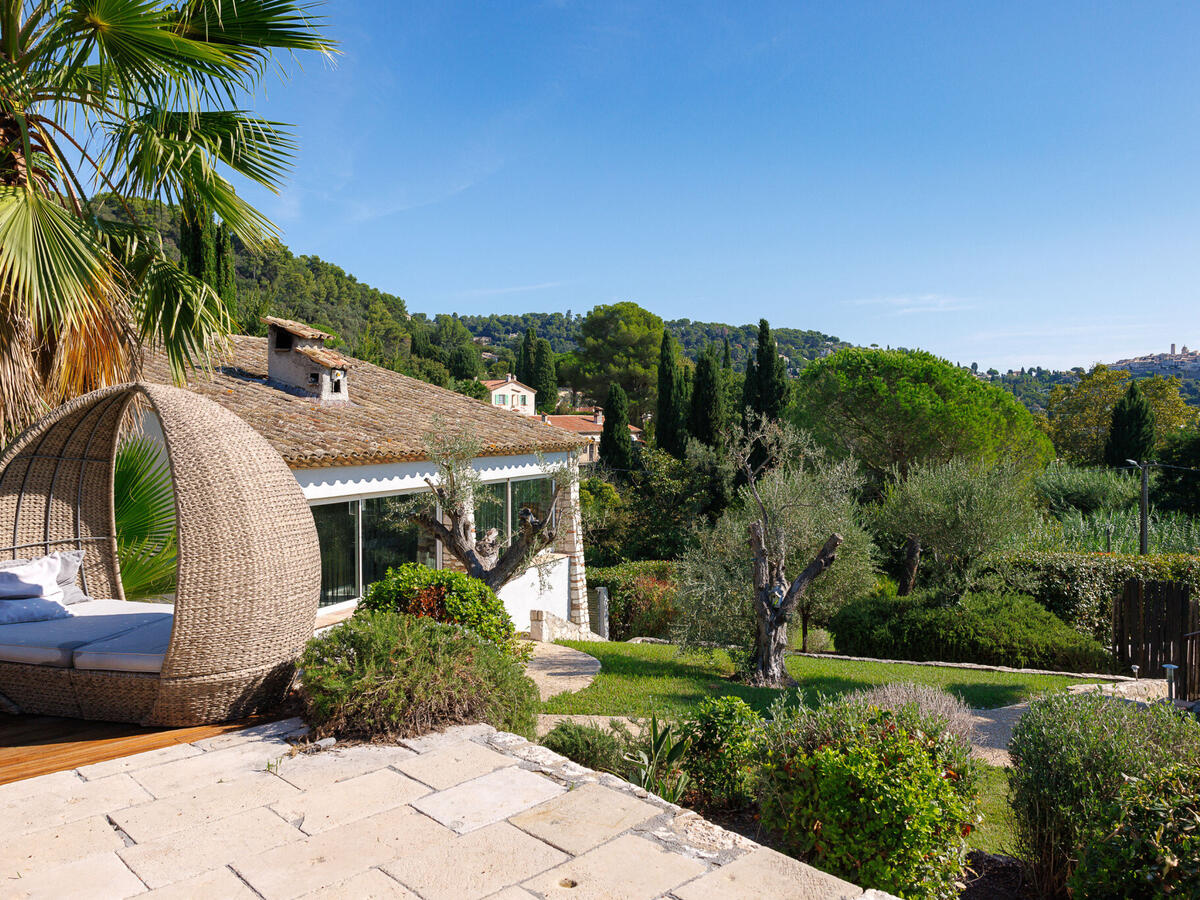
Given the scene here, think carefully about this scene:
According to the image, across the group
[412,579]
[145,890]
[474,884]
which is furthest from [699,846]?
[412,579]

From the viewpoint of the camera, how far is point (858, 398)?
2825 cm

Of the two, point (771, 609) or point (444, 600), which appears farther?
point (771, 609)

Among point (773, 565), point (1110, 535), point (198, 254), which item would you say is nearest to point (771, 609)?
point (773, 565)

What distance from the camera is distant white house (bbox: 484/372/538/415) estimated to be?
1997 inches

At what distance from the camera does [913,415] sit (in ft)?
87.8

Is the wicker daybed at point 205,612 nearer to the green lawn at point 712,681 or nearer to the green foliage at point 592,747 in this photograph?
the green foliage at point 592,747

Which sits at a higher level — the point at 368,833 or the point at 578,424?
the point at 578,424

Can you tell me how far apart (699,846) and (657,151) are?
50.7 feet

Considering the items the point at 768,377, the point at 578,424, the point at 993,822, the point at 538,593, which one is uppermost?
the point at 768,377

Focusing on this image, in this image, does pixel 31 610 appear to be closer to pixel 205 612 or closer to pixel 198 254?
pixel 205 612

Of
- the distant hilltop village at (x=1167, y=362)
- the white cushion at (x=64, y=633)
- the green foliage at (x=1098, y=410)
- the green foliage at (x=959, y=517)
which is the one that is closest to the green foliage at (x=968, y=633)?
the green foliage at (x=959, y=517)

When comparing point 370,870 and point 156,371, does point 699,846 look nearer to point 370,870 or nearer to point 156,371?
point 370,870

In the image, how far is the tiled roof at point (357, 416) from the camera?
9922 millimetres

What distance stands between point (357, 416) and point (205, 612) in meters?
7.76
